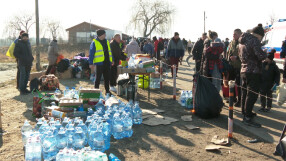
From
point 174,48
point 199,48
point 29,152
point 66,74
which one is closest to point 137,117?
point 29,152

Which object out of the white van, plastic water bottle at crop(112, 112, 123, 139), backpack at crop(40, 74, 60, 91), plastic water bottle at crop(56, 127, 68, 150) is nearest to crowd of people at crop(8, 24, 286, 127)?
backpack at crop(40, 74, 60, 91)

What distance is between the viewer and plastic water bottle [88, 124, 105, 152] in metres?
4.48

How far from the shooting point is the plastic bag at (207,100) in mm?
6273

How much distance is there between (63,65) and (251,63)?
9.39 metres

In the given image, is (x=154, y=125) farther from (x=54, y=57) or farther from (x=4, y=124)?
(x=54, y=57)

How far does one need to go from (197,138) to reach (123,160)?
167 cm

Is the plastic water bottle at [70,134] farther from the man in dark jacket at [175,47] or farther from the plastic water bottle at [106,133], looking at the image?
the man in dark jacket at [175,47]

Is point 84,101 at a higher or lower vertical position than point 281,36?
lower

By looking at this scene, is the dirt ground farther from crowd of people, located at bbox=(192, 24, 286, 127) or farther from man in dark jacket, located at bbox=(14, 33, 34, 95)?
man in dark jacket, located at bbox=(14, 33, 34, 95)

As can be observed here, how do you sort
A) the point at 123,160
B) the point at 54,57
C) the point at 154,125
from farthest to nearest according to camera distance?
the point at 54,57 < the point at 154,125 < the point at 123,160

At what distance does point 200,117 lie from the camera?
650cm

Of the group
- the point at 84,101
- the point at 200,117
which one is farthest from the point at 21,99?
the point at 200,117

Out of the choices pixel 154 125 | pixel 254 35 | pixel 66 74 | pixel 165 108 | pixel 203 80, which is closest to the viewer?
pixel 254 35

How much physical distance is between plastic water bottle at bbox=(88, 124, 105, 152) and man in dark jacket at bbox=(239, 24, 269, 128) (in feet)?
10.2
